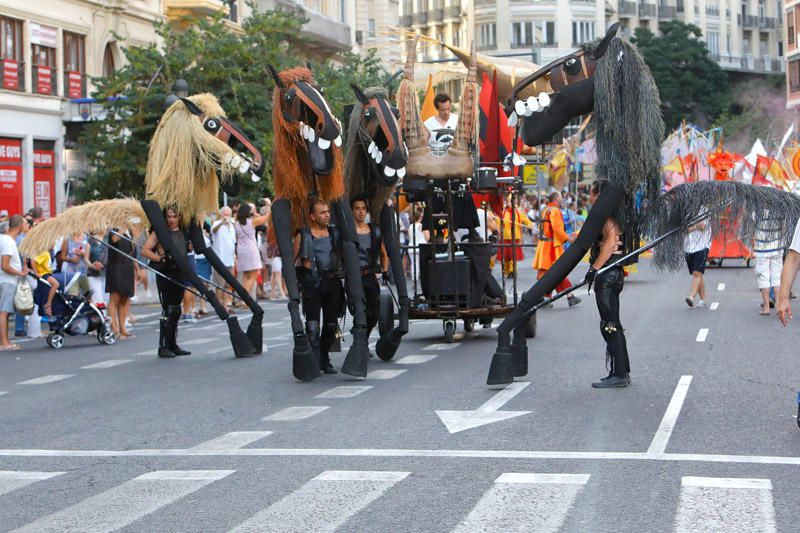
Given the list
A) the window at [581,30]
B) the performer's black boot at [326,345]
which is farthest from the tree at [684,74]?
the performer's black boot at [326,345]

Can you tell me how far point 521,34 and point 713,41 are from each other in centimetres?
1809

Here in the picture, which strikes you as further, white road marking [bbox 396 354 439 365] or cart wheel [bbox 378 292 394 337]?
white road marking [bbox 396 354 439 365]

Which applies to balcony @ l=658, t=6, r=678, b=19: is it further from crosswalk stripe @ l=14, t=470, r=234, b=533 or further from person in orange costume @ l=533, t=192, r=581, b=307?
crosswalk stripe @ l=14, t=470, r=234, b=533

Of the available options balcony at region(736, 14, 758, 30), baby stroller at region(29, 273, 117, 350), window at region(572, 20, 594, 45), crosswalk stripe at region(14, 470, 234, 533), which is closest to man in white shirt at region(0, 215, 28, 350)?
baby stroller at region(29, 273, 117, 350)

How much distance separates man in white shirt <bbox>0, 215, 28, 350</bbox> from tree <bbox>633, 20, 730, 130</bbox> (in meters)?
69.7

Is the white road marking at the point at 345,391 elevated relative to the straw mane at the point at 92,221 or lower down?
lower down

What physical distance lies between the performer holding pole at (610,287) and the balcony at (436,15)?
278 feet

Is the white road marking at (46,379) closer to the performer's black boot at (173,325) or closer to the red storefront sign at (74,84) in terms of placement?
the performer's black boot at (173,325)

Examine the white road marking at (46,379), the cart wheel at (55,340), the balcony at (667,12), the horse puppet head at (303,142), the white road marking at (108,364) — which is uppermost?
the balcony at (667,12)

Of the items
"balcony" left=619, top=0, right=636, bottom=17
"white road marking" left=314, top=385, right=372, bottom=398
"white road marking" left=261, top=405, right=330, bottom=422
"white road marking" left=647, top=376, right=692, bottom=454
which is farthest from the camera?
"balcony" left=619, top=0, right=636, bottom=17

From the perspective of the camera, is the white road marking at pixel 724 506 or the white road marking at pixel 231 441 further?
the white road marking at pixel 231 441

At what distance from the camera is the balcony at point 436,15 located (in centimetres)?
9531

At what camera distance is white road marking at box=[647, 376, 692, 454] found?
9188mm

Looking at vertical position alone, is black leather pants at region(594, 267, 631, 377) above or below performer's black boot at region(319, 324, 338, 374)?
above
